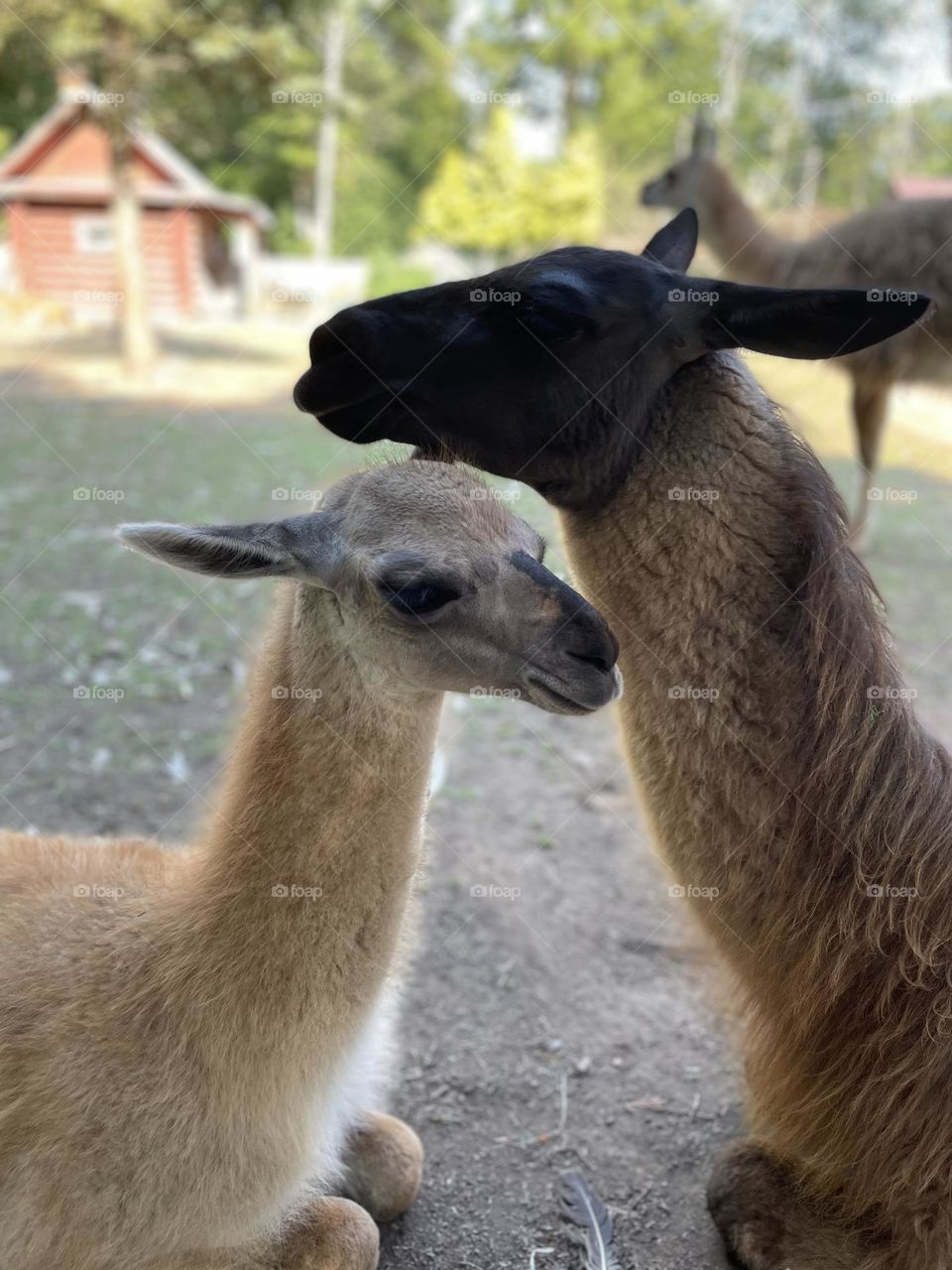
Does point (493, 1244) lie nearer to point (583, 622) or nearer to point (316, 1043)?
point (316, 1043)

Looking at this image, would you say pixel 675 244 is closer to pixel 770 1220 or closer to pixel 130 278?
pixel 770 1220

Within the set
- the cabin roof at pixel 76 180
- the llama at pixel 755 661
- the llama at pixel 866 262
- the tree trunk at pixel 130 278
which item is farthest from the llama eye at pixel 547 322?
the cabin roof at pixel 76 180

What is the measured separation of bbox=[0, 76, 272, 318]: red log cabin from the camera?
24312mm

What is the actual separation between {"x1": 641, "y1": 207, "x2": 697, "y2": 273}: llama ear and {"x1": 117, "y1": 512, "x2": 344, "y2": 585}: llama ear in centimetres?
→ 115

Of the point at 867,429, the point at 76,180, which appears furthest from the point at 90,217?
the point at 867,429

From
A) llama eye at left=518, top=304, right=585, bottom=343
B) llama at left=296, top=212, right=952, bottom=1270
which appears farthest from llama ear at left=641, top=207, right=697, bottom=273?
llama eye at left=518, top=304, right=585, bottom=343

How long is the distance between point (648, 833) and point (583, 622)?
66 cm

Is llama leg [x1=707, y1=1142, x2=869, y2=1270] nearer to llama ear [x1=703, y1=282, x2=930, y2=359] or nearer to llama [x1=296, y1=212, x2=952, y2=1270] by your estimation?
llama [x1=296, y1=212, x2=952, y2=1270]

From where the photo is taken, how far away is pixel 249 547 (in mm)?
1694

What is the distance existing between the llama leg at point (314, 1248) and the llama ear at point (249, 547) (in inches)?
50.0

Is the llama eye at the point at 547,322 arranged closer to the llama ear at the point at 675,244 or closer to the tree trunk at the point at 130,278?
the llama ear at the point at 675,244

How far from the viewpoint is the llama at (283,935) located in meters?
1.77

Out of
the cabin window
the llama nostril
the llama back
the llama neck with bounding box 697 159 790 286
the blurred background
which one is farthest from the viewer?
the cabin window

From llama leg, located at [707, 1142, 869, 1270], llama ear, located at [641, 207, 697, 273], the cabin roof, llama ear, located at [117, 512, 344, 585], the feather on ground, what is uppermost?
llama ear, located at [641, 207, 697, 273]
